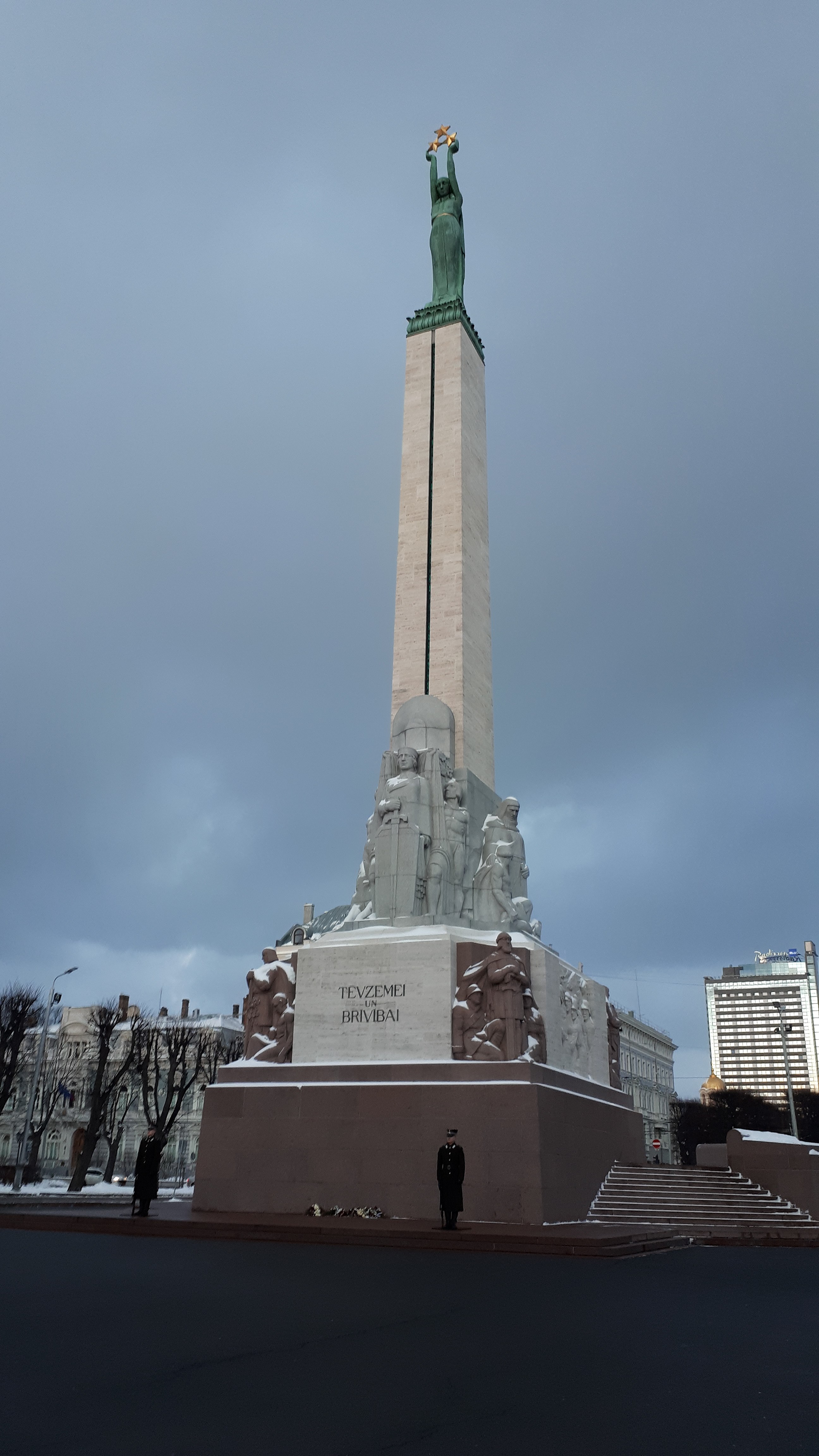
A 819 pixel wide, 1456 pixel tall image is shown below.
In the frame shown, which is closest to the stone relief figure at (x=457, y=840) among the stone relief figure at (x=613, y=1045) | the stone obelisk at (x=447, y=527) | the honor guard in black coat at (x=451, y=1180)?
the stone obelisk at (x=447, y=527)

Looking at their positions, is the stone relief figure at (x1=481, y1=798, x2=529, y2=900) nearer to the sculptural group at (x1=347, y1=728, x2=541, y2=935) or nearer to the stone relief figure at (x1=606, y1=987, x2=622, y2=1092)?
the sculptural group at (x1=347, y1=728, x2=541, y2=935)

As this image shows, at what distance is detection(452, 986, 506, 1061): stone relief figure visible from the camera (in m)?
14.7

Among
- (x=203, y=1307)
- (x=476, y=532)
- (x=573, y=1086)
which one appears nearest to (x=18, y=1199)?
(x=573, y=1086)

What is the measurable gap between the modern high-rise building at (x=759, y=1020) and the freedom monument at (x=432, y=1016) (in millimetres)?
108982

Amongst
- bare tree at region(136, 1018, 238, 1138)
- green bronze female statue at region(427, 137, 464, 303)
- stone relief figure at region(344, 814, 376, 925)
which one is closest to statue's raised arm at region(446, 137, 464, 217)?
green bronze female statue at region(427, 137, 464, 303)

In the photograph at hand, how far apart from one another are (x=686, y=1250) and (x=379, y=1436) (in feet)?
31.0

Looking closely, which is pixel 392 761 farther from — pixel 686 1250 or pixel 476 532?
pixel 686 1250

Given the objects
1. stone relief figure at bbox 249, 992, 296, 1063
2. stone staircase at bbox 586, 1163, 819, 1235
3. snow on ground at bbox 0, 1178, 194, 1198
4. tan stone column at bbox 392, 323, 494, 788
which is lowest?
snow on ground at bbox 0, 1178, 194, 1198

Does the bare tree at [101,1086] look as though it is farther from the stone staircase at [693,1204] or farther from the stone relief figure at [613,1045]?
the stone staircase at [693,1204]

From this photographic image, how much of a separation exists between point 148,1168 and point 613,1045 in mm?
9614

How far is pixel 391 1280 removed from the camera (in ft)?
25.8

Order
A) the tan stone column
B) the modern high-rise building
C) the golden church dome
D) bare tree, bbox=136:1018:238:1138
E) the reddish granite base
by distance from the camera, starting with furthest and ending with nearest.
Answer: the modern high-rise building
the golden church dome
bare tree, bbox=136:1018:238:1138
the tan stone column
the reddish granite base

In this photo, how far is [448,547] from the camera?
67.5 feet

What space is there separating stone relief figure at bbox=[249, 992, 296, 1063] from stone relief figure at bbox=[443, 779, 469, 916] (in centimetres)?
315
